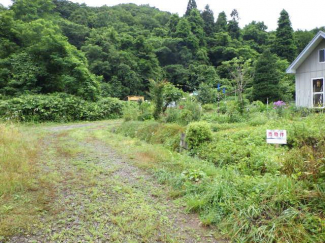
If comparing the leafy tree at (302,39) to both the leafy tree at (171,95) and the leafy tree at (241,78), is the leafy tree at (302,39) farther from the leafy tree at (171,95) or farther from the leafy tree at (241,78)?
the leafy tree at (171,95)

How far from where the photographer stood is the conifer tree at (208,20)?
45219 millimetres

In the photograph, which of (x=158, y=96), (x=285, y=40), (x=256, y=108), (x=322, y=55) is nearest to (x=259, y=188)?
(x=158, y=96)

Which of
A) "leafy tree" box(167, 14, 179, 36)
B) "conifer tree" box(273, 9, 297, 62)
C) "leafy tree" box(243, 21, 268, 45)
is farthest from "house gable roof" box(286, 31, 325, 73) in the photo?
"leafy tree" box(167, 14, 179, 36)

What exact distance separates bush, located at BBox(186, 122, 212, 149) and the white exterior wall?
28.3 feet

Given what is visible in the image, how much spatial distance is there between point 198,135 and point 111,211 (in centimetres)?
288

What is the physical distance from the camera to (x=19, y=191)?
9.39ft

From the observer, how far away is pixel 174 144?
18.2 ft

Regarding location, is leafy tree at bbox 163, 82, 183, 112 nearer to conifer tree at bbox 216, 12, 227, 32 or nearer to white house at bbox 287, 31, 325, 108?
white house at bbox 287, 31, 325, 108

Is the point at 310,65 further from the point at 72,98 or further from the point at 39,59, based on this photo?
the point at 39,59

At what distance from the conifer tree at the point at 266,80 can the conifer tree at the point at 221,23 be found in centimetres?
2652

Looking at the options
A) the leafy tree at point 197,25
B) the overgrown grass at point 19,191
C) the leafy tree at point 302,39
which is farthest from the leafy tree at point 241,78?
the leafy tree at point 197,25

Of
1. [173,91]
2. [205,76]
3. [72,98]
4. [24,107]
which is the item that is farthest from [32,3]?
[205,76]

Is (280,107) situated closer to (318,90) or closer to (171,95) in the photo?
(171,95)

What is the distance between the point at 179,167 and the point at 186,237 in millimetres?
1751
